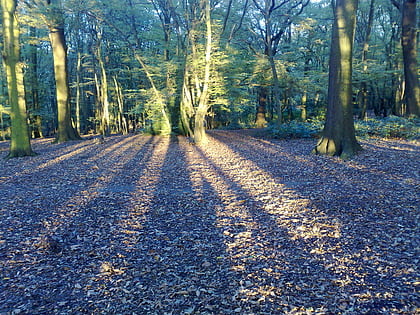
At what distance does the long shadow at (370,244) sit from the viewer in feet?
8.40

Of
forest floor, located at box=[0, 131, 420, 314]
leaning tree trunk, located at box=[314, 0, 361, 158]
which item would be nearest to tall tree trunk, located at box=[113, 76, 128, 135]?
forest floor, located at box=[0, 131, 420, 314]

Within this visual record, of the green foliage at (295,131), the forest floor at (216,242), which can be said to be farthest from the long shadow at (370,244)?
the green foliage at (295,131)

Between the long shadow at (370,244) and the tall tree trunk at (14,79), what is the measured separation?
9613 mm

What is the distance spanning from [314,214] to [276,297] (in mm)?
2163

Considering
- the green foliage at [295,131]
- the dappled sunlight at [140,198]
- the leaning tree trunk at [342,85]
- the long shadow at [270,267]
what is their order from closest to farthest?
the long shadow at [270,267] → the dappled sunlight at [140,198] → the leaning tree trunk at [342,85] → the green foliage at [295,131]

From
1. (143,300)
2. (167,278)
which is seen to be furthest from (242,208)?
(143,300)

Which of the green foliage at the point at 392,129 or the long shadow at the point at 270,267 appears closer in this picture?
the long shadow at the point at 270,267

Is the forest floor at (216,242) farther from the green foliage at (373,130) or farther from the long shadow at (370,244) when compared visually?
the green foliage at (373,130)

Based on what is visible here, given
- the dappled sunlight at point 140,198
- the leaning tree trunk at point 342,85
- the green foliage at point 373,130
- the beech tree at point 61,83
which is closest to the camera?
the dappled sunlight at point 140,198

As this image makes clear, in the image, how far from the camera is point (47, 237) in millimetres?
3955

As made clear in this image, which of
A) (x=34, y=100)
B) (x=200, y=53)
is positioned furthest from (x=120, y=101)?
(x=200, y=53)

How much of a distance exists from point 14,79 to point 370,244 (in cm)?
1122

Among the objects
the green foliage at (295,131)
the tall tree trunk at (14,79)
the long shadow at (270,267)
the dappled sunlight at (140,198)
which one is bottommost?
the long shadow at (270,267)

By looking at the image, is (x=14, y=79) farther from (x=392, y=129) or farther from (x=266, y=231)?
(x=392, y=129)
